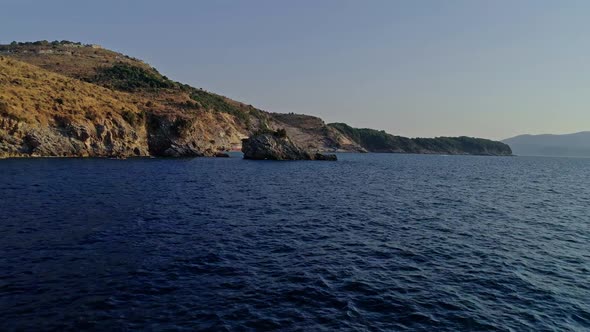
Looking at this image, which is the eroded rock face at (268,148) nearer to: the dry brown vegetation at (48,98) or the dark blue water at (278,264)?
the dry brown vegetation at (48,98)

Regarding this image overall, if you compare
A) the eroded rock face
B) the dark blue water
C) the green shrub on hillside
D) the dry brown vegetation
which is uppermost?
the green shrub on hillside

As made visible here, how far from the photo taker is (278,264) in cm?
2238

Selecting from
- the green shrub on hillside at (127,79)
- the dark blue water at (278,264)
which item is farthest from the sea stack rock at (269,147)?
the dark blue water at (278,264)

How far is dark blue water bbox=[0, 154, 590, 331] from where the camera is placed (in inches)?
623

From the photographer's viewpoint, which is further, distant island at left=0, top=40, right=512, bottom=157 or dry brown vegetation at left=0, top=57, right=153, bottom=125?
dry brown vegetation at left=0, top=57, right=153, bottom=125

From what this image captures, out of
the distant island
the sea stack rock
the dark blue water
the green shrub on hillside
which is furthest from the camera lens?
the green shrub on hillside

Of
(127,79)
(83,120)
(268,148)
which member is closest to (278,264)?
(83,120)

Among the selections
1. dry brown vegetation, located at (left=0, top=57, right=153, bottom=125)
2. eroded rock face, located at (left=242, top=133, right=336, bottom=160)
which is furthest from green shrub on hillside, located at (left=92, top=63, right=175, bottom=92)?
eroded rock face, located at (left=242, top=133, right=336, bottom=160)

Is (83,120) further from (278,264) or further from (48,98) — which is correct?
(278,264)

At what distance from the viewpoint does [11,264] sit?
19.8 meters

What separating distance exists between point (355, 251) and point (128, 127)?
94.0m

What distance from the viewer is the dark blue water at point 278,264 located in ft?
51.9

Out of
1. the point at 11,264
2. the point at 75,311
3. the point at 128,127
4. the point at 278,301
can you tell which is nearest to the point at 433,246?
the point at 278,301

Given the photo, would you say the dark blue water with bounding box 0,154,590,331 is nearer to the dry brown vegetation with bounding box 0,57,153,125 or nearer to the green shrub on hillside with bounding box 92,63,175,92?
the dry brown vegetation with bounding box 0,57,153,125
